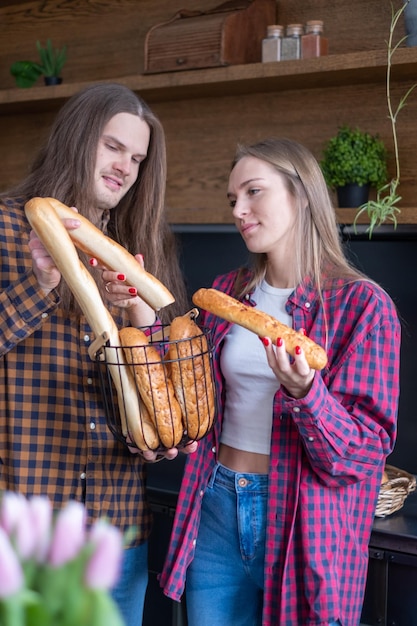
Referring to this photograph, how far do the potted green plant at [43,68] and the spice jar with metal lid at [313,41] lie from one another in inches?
34.7

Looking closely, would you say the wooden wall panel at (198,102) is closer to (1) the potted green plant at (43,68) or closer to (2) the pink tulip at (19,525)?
(1) the potted green plant at (43,68)

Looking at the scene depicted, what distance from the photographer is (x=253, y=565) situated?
5.20 feet

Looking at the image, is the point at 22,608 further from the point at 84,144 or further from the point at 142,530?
the point at 84,144

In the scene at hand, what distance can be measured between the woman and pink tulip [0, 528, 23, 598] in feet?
2.86

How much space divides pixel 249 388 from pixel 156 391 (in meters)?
0.30

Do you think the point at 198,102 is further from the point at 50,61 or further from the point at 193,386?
the point at 193,386

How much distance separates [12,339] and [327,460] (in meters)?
0.61

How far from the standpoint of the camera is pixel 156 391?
1.38 metres

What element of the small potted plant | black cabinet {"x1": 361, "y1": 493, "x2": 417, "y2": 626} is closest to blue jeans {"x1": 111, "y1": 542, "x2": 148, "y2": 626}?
black cabinet {"x1": 361, "y1": 493, "x2": 417, "y2": 626}

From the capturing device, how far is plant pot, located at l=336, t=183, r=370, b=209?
7.14ft

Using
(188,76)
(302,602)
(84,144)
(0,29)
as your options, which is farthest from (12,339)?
(0,29)

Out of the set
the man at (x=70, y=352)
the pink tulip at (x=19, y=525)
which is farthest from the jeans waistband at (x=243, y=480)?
the pink tulip at (x=19, y=525)

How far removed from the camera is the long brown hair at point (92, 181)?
1.73 meters

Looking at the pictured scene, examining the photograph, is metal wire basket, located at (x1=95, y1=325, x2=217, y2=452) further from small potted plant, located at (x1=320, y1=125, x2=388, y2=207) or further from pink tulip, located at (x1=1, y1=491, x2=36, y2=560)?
small potted plant, located at (x1=320, y1=125, x2=388, y2=207)
